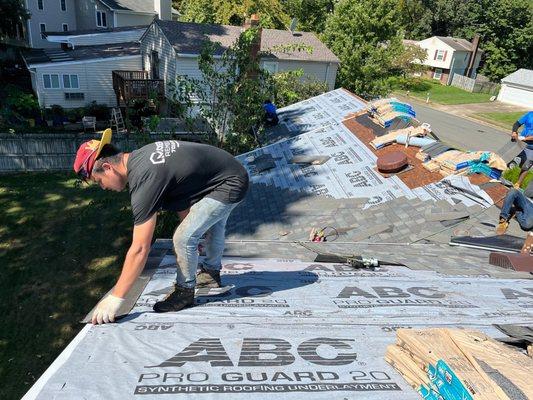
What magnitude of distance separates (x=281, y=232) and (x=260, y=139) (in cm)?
586

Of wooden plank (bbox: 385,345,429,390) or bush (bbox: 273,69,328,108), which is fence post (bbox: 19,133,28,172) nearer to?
bush (bbox: 273,69,328,108)

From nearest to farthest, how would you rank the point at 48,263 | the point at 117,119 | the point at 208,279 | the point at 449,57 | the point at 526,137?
1. the point at 208,279
2. the point at 526,137
3. the point at 48,263
4. the point at 117,119
5. the point at 449,57

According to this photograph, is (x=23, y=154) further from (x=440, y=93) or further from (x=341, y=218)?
(x=440, y=93)

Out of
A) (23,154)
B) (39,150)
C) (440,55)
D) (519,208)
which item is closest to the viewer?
(519,208)

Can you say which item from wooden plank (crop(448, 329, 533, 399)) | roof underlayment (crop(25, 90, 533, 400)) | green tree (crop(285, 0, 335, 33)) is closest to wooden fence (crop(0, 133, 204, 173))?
roof underlayment (crop(25, 90, 533, 400))

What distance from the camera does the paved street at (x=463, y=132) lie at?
25.3 meters

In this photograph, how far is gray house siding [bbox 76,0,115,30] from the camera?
3186 centimetres

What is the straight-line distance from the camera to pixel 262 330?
3.22 meters

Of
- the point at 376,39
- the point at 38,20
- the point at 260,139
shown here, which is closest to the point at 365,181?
the point at 260,139

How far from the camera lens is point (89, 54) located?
2394 cm

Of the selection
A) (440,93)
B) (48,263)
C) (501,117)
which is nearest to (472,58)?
(440,93)

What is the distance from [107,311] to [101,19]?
35536mm

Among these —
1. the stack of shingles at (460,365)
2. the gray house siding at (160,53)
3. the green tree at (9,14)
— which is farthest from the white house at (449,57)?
the stack of shingles at (460,365)

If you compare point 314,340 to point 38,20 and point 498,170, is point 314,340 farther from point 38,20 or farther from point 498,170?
point 38,20
